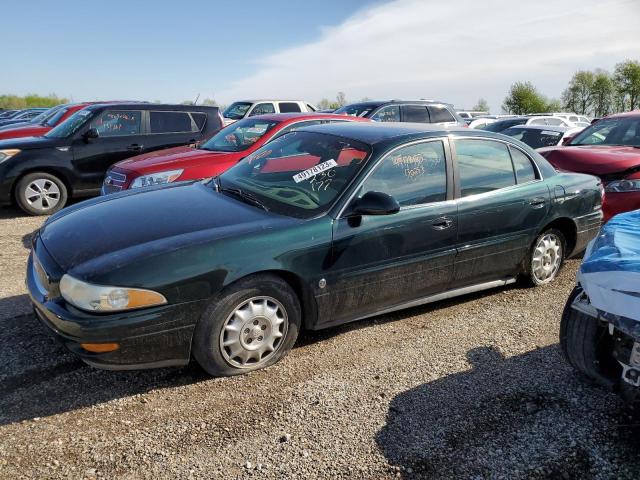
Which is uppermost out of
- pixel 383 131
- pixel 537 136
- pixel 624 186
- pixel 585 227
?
pixel 383 131

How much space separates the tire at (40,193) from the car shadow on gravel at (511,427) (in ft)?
22.5

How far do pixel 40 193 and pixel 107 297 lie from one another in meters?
6.05

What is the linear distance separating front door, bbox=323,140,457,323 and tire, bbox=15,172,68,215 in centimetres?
619

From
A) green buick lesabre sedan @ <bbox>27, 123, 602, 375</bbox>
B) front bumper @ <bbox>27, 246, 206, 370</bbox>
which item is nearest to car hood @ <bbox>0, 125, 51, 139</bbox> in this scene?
green buick lesabre sedan @ <bbox>27, 123, 602, 375</bbox>

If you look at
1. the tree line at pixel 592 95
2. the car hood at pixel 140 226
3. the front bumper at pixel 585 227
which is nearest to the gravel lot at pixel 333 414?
the car hood at pixel 140 226

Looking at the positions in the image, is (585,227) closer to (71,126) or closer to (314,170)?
(314,170)

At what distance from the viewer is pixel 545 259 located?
489 centimetres

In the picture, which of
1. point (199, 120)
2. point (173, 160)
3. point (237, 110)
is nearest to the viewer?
point (173, 160)

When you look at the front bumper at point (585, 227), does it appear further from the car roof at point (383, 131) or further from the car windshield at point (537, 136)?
the car windshield at point (537, 136)

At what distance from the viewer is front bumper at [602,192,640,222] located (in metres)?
5.73

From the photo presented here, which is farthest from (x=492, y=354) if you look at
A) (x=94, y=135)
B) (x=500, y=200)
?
(x=94, y=135)

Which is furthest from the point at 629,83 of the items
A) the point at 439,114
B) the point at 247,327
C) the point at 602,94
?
the point at 247,327

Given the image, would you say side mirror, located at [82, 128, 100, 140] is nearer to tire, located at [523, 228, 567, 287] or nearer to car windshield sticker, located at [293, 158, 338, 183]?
car windshield sticker, located at [293, 158, 338, 183]

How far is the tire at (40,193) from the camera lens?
7793 mm
